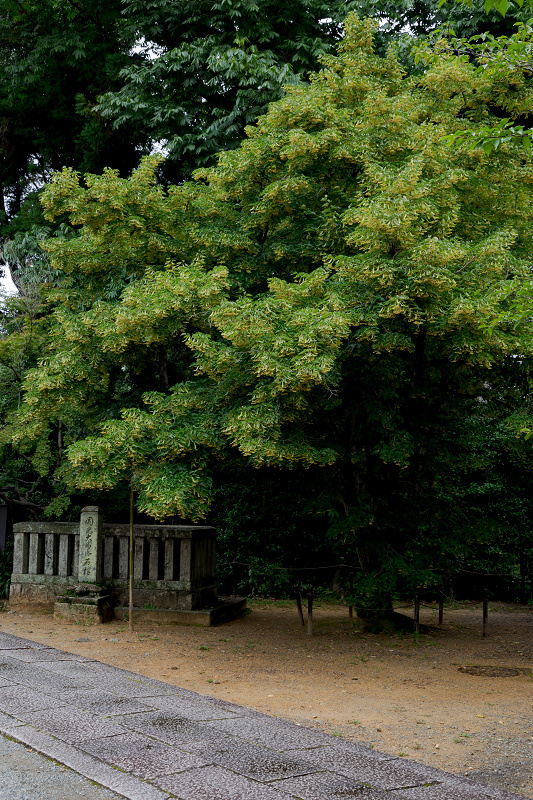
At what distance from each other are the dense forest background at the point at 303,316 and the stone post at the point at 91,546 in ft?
3.07

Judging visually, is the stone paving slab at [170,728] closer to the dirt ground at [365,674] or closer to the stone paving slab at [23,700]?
the stone paving slab at [23,700]

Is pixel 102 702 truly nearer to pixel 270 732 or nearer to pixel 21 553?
pixel 270 732

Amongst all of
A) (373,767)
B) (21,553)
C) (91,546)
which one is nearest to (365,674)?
(373,767)

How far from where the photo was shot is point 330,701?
7.12m

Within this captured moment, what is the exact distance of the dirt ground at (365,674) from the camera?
568 cm

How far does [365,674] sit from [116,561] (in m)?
4.97

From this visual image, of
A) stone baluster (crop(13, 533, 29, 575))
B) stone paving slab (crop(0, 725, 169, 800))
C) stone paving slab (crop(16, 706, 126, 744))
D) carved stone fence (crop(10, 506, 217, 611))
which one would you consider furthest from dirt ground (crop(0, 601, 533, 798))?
stone paving slab (crop(0, 725, 169, 800))

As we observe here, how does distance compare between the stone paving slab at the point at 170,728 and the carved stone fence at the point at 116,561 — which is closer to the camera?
the stone paving slab at the point at 170,728

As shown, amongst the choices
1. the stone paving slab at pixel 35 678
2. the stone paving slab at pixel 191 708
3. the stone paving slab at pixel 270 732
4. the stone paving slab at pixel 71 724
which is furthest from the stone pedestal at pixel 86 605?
the stone paving slab at pixel 270 732

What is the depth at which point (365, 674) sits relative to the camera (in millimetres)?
8508

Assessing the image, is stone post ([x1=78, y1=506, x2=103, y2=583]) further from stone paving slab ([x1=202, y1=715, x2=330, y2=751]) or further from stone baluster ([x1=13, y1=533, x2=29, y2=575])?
stone paving slab ([x1=202, y1=715, x2=330, y2=751])

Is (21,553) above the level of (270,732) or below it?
above

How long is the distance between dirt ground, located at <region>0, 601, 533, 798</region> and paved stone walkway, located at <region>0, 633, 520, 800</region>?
58 centimetres

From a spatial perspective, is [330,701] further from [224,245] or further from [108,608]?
[224,245]
